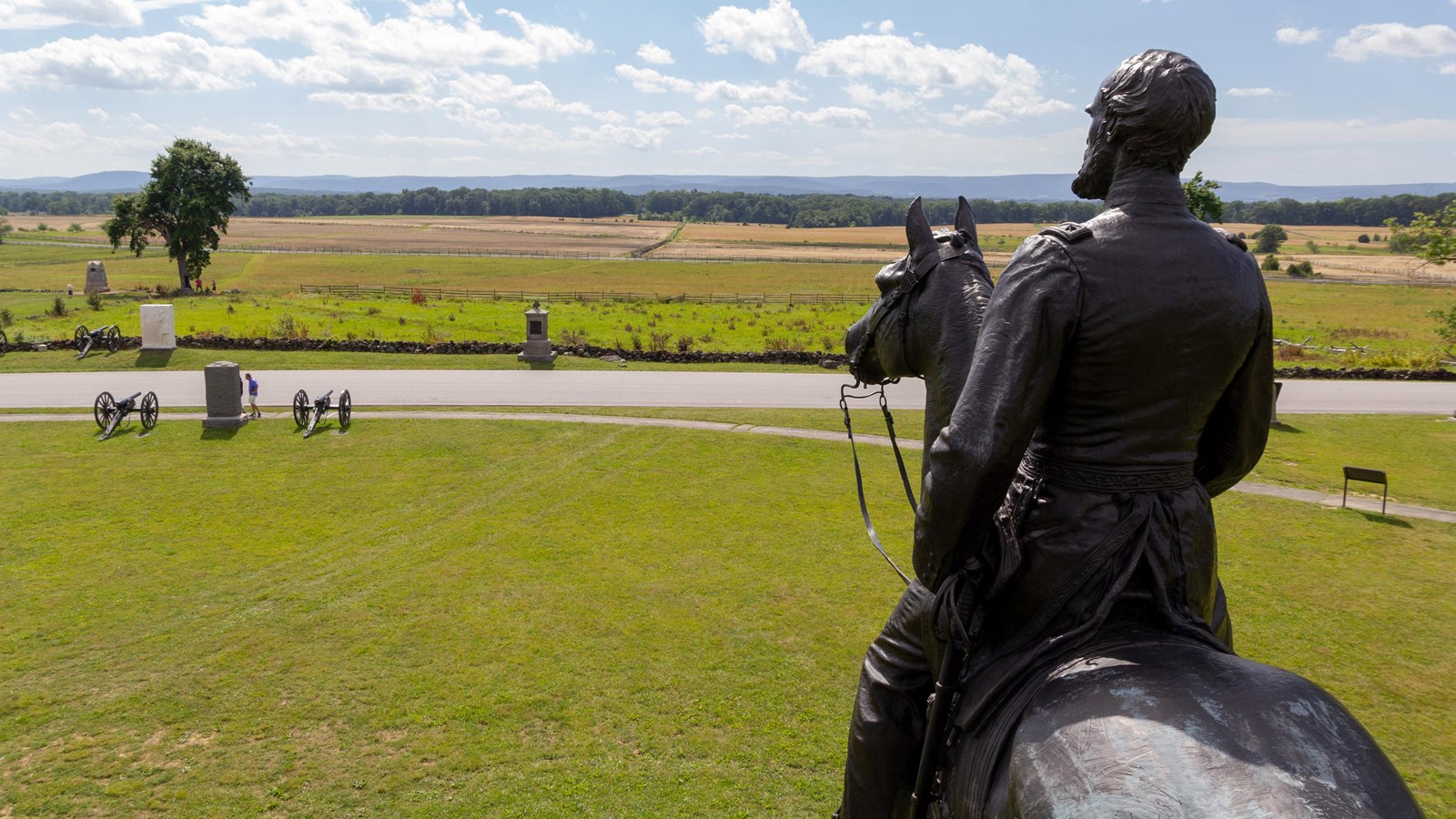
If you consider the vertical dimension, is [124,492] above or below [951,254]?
below

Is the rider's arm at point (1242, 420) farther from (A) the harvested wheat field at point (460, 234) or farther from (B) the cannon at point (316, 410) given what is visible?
(A) the harvested wheat field at point (460, 234)

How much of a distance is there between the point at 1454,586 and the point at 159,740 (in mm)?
14869

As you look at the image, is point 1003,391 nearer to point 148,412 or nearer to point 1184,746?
point 1184,746

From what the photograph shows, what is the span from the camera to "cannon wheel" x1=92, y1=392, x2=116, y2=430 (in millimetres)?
19391

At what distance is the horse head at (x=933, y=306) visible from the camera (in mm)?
3705

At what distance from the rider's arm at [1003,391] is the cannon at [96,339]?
31730mm

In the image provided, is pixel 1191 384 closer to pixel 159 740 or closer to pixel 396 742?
pixel 396 742

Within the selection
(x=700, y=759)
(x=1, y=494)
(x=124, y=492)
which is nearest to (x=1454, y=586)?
(x=700, y=759)

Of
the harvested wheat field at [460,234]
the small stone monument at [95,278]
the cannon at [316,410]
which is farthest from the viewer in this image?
the harvested wheat field at [460,234]

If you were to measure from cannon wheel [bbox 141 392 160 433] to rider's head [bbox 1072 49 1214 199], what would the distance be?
69.4 ft

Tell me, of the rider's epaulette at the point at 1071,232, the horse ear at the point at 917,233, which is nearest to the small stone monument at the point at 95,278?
the horse ear at the point at 917,233

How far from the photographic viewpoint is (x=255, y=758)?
779cm

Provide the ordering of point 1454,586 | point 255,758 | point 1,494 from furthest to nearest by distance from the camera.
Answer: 1. point 1,494
2. point 1454,586
3. point 255,758

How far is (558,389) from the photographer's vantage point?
2500 centimetres
